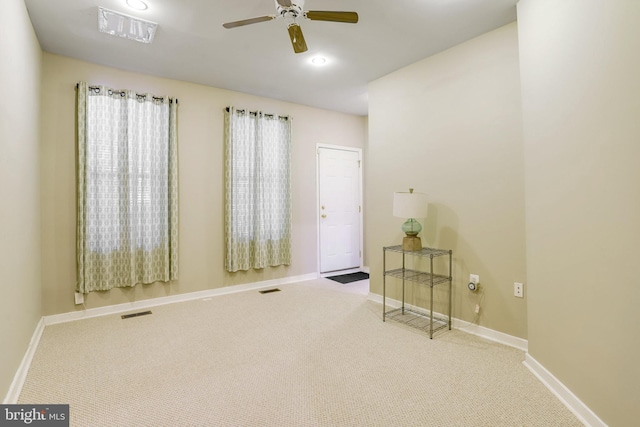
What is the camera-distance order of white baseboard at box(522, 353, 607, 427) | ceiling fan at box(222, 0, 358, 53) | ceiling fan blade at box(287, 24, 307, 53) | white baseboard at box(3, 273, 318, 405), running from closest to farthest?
1. white baseboard at box(522, 353, 607, 427)
2. white baseboard at box(3, 273, 318, 405)
3. ceiling fan at box(222, 0, 358, 53)
4. ceiling fan blade at box(287, 24, 307, 53)

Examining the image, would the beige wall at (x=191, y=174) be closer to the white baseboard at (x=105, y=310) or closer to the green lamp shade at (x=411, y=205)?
the white baseboard at (x=105, y=310)

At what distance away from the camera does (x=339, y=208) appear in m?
5.44

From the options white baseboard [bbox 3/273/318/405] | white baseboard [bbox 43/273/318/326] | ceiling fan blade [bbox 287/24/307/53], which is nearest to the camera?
white baseboard [bbox 3/273/318/405]

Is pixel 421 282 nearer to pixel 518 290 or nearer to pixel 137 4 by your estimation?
pixel 518 290

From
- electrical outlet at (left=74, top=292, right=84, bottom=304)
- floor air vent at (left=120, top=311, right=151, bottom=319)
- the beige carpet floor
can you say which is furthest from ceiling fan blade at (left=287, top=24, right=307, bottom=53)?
electrical outlet at (left=74, top=292, right=84, bottom=304)

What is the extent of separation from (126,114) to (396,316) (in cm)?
364

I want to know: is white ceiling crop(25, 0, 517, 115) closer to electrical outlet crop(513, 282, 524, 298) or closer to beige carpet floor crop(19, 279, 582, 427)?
electrical outlet crop(513, 282, 524, 298)

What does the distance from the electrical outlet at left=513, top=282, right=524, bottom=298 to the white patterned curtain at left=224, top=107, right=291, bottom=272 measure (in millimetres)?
2943

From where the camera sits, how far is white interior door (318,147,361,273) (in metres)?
5.23

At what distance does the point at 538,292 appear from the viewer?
7.07 feet

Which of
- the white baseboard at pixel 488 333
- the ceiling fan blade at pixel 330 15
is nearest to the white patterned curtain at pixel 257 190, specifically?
the white baseboard at pixel 488 333

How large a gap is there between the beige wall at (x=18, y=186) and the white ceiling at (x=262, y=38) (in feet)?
1.31

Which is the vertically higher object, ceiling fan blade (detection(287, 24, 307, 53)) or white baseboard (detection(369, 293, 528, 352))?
ceiling fan blade (detection(287, 24, 307, 53))

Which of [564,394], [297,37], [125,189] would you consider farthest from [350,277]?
[297,37]
